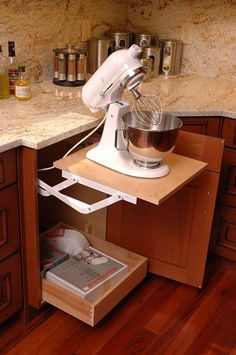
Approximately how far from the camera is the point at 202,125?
208cm

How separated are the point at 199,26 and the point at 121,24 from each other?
50 cm

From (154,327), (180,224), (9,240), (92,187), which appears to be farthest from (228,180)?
(9,240)

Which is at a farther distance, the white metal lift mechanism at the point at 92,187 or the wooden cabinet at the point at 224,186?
the wooden cabinet at the point at 224,186

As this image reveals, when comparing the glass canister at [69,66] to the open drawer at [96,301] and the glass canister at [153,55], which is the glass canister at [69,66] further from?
the open drawer at [96,301]

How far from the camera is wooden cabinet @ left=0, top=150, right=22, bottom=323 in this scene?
61.7 inches

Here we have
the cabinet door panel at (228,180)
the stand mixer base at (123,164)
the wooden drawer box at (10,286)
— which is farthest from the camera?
the cabinet door panel at (228,180)

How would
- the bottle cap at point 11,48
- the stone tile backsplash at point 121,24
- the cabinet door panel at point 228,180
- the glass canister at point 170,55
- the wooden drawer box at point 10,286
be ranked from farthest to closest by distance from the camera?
the glass canister at point 170,55 → the stone tile backsplash at point 121,24 → the cabinet door panel at point 228,180 → the bottle cap at point 11,48 → the wooden drawer box at point 10,286

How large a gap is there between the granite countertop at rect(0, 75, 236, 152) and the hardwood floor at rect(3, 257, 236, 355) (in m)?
0.81

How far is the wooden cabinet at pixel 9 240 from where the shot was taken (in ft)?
5.14

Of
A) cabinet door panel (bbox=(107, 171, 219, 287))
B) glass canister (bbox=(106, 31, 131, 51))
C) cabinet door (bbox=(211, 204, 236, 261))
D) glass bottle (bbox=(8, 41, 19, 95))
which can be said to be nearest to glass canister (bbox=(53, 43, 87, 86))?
glass bottle (bbox=(8, 41, 19, 95))

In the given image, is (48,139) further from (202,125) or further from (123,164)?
(202,125)

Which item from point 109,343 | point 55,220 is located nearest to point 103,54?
point 55,220

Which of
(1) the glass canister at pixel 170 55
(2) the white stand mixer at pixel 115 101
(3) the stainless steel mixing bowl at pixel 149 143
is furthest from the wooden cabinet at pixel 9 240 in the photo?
(1) the glass canister at pixel 170 55

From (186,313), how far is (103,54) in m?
1.45
